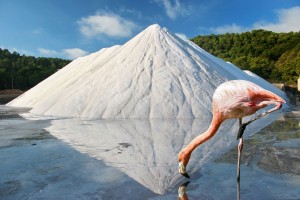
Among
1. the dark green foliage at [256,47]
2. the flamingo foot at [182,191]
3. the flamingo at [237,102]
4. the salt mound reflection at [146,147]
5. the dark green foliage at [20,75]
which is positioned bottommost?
the flamingo foot at [182,191]

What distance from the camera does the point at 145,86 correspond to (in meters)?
13.3

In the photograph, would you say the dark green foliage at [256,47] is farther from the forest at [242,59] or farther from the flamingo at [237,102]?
the flamingo at [237,102]

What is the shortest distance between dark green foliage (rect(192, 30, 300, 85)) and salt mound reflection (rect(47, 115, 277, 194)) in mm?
35079

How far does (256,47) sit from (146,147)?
2119 inches

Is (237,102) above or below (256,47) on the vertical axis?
below

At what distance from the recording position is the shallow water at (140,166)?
137 inches

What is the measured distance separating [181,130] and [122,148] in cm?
269

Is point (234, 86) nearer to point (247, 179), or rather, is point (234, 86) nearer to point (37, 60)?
point (247, 179)

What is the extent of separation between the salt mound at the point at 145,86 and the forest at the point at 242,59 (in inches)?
1018

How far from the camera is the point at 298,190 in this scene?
345 centimetres

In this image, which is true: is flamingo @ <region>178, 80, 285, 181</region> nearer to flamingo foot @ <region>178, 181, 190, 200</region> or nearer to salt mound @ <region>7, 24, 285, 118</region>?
flamingo foot @ <region>178, 181, 190, 200</region>

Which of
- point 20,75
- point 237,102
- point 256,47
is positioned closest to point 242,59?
point 256,47

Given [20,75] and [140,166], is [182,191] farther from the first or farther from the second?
[20,75]

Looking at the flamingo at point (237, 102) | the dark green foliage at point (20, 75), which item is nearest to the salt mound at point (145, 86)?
the flamingo at point (237, 102)
